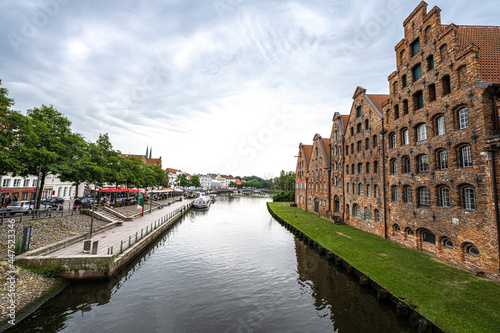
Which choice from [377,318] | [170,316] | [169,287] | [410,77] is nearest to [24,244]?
[169,287]

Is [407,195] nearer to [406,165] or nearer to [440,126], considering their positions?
[406,165]

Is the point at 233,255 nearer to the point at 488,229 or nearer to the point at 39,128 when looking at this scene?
the point at 488,229

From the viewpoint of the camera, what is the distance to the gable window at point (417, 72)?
1848 centimetres

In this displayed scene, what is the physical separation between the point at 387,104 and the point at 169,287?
83.6 ft

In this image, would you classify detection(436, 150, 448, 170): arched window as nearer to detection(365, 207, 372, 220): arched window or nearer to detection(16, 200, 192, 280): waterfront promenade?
detection(365, 207, 372, 220): arched window

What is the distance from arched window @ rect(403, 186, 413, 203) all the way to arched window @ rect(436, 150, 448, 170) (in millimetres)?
3719

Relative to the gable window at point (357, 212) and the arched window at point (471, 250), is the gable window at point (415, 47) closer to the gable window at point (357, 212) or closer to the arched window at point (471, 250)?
the arched window at point (471, 250)

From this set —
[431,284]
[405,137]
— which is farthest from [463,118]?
[431,284]

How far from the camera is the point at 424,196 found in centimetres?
1764

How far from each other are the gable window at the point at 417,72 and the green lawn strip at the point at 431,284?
47.5 ft

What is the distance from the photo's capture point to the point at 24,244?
1397 cm

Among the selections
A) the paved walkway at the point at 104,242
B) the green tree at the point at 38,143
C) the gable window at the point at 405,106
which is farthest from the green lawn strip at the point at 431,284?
the green tree at the point at 38,143

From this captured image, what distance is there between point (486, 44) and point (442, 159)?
829 centimetres

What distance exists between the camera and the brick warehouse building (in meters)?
12.8
